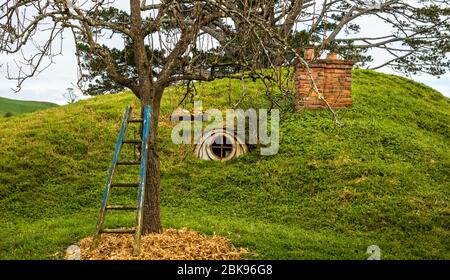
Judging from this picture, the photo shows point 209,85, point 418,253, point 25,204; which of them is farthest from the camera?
point 209,85

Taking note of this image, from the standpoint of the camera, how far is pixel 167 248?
296 inches

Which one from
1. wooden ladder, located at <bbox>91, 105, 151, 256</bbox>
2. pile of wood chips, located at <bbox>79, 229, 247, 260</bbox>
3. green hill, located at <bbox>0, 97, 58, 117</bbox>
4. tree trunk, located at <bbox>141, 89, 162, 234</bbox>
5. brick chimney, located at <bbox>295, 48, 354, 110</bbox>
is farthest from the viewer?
green hill, located at <bbox>0, 97, 58, 117</bbox>

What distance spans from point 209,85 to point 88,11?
449 inches

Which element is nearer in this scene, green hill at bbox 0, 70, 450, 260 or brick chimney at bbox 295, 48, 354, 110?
green hill at bbox 0, 70, 450, 260

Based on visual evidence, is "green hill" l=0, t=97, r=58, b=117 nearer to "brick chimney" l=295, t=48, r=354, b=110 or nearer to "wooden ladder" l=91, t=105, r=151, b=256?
"brick chimney" l=295, t=48, r=354, b=110

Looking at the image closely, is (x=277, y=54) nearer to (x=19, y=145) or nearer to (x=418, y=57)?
(x=19, y=145)

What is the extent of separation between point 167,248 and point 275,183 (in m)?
5.70

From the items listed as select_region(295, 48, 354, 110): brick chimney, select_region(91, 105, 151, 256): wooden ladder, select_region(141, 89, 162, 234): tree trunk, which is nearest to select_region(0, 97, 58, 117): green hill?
select_region(295, 48, 354, 110): brick chimney

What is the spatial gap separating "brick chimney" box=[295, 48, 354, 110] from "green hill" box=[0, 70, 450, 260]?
0.46 metres

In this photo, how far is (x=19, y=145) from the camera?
1515cm

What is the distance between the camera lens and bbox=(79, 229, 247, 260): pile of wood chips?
709 cm

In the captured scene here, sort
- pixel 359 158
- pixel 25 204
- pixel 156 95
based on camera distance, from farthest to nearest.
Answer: pixel 359 158 < pixel 25 204 < pixel 156 95

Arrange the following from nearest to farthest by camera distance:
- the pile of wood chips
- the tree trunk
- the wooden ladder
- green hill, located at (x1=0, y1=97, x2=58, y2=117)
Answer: the wooden ladder < the pile of wood chips < the tree trunk < green hill, located at (x1=0, y1=97, x2=58, y2=117)

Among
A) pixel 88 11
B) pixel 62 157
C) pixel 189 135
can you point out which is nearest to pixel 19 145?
pixel 62 157
